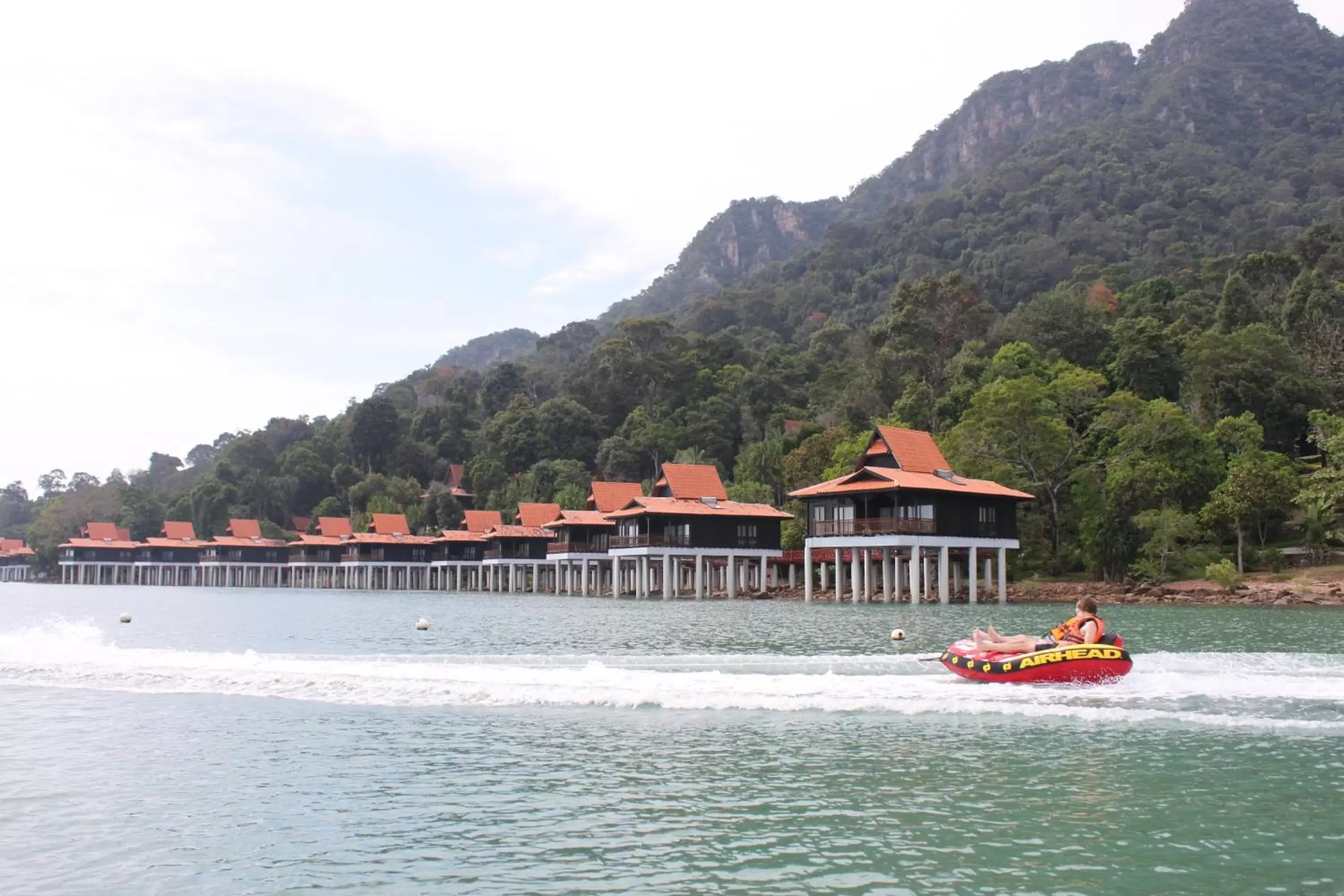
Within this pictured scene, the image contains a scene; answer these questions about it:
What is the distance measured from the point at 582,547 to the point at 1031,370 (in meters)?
29.8

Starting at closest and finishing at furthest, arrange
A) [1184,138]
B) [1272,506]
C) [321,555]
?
[1272,506], [321,555], [1184,138]

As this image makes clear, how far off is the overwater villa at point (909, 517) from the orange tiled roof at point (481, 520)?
146 ft

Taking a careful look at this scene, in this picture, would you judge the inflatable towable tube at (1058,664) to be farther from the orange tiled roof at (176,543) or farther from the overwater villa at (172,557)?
the orange tiled roof at (176,543)

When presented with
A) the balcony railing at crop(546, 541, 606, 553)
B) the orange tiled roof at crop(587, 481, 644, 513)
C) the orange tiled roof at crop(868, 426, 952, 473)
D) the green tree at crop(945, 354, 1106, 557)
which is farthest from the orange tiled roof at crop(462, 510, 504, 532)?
the orange tiled roof at crop(868, 426, 952, 473)

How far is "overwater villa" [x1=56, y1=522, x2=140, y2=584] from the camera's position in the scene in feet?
385

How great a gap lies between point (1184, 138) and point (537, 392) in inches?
4294

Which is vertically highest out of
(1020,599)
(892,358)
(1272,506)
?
(892,358)

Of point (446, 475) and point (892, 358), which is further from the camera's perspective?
point (446, 475)

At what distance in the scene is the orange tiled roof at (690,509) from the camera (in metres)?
61.4

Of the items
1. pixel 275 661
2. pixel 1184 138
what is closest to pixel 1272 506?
pixel 275 661

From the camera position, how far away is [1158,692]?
715 inches

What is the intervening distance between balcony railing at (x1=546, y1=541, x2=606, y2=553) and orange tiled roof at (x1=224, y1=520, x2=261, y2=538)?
53.4 metres

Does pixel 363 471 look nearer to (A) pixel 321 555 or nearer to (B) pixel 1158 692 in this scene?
(A) pixel 321 555

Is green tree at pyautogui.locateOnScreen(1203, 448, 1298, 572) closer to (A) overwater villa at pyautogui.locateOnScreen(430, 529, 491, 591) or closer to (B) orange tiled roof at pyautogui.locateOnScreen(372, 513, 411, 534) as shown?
(A) overwater villa at pyautogui.locateOnScreen(430, 529, 491, 591)
